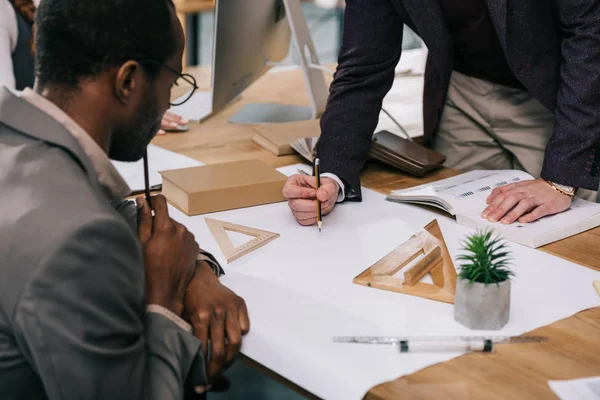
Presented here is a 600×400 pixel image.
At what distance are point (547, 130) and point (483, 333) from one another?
94cm

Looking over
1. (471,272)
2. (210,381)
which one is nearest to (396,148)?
(471,272)

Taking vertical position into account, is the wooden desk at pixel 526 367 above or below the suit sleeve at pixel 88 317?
below

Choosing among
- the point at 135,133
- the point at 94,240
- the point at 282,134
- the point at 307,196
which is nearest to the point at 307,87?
the point at 282,134

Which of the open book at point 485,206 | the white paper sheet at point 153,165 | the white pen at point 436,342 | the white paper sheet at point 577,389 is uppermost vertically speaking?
the white paper sheet at point 577,389

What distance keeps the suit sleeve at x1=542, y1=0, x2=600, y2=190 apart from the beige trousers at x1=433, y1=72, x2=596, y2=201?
0.89ft

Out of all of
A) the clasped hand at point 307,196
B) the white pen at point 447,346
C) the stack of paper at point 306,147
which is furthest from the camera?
the stack of paper at point 306,147

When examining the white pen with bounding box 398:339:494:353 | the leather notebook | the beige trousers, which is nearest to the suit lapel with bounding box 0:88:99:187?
the white pen with bounding box 398:339:494:353

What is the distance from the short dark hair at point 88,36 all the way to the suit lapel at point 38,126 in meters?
0.05

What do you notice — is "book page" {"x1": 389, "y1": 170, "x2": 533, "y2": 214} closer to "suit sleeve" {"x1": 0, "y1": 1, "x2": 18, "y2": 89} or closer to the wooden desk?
the wooden desk

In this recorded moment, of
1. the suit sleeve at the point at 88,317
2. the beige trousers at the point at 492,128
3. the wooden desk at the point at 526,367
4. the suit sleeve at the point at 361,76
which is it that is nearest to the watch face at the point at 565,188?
the wooden desk at the point at 526,367

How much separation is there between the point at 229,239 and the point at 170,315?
1.21 ft

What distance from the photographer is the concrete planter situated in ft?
3.53

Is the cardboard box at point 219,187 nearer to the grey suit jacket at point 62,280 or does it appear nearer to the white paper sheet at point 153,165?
the white paper sheet at point 153,165

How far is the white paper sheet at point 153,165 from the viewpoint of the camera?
5.67 ft
